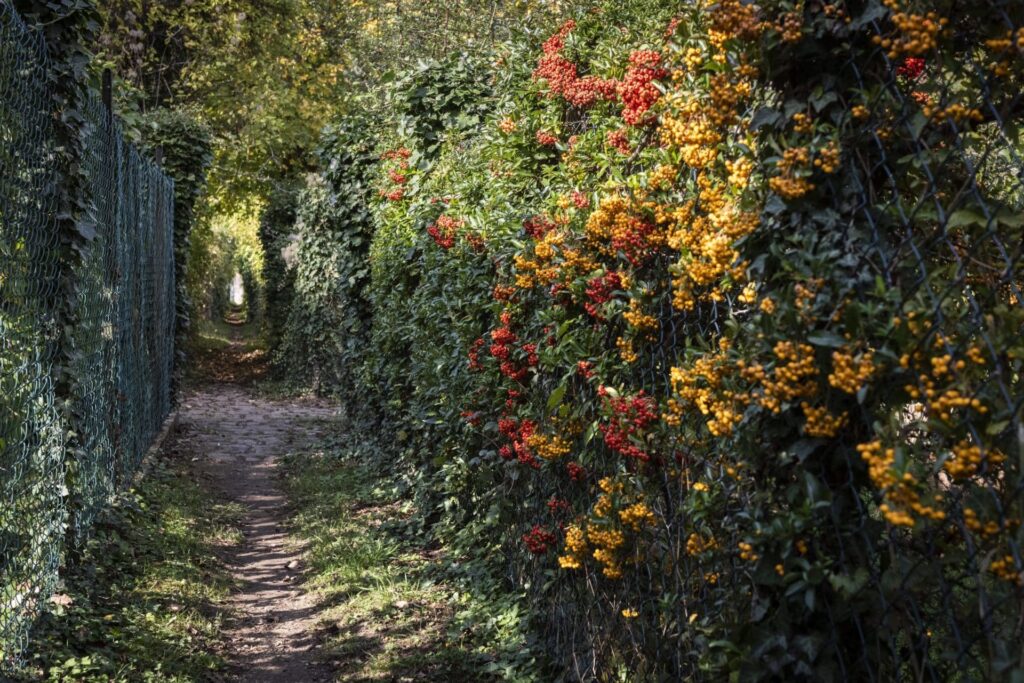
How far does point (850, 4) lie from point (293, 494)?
304 inches

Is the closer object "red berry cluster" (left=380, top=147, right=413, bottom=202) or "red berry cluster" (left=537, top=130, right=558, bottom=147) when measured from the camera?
"red berry cluster" (left=537, top=130, right=558, bottom=147)

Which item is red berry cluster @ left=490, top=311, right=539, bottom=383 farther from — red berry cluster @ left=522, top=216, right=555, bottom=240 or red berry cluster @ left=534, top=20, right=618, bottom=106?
red berry cluster @ left=534, top=20, right=618, bottom=106

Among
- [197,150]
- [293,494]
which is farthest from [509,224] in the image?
[197,150]

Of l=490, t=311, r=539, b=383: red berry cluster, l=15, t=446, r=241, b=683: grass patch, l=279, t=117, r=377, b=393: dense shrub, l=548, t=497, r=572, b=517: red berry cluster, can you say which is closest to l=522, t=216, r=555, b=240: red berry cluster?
l=490, t=311, r=539, b=383: red berry cluster

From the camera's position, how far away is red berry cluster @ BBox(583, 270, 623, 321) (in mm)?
3250

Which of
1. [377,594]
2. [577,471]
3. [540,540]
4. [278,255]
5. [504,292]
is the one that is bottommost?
[377,594]

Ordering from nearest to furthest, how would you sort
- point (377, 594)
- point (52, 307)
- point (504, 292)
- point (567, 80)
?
1. point (52, 307)
2. point (504, 292)
3. point (567, 80)
4. point (377, 594)

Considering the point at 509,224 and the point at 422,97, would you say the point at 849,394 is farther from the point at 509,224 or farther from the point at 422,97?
the point at 422,97

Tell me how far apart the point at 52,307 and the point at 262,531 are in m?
3.79

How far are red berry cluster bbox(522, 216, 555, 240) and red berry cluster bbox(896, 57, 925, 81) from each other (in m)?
2.05

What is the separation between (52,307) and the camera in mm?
4430

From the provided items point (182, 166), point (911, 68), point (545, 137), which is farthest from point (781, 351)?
point (182, 166)

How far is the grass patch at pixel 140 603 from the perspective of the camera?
424cm

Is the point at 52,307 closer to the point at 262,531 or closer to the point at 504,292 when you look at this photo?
the point at 504,292
